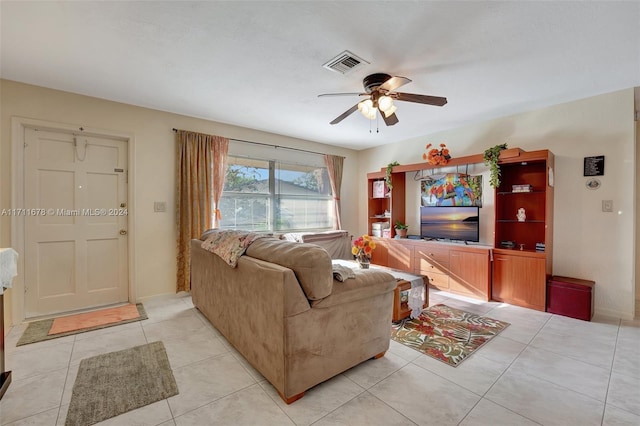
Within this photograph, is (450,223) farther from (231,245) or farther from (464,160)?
(231,245)

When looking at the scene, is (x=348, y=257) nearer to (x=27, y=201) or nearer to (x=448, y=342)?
(x=448, y=342)

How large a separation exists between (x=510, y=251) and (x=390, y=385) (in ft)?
8.58

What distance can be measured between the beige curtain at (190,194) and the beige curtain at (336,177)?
94.8 inches

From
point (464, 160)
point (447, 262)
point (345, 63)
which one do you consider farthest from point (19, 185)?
point (464, 160)

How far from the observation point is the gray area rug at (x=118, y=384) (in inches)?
64.4

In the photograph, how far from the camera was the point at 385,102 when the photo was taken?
2.51 m

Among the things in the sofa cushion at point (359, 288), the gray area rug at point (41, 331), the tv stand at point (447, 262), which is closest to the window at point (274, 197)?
the tv stand at point (447, 262)

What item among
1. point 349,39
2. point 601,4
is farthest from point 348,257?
point 601,4

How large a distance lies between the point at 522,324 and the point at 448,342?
106 centimetres

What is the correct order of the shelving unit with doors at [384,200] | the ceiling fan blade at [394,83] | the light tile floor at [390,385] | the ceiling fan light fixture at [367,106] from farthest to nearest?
the shelving unit with doors at [384,200]
the ceiling fan light fixture at [367,106]
the ceiling fan blade at [394,83]
the light tile floor at [390,385]

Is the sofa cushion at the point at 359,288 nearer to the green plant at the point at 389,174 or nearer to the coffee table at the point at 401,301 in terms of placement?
the coffee table at the point at 401,301

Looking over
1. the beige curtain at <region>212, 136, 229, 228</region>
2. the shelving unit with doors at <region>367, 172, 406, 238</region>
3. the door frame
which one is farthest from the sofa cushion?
the door frame

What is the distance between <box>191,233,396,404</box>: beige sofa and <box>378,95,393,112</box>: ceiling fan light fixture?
5.03ft

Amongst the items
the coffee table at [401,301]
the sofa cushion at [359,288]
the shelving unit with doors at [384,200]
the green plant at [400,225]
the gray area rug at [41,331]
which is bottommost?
the gray area rug at [41,331]
